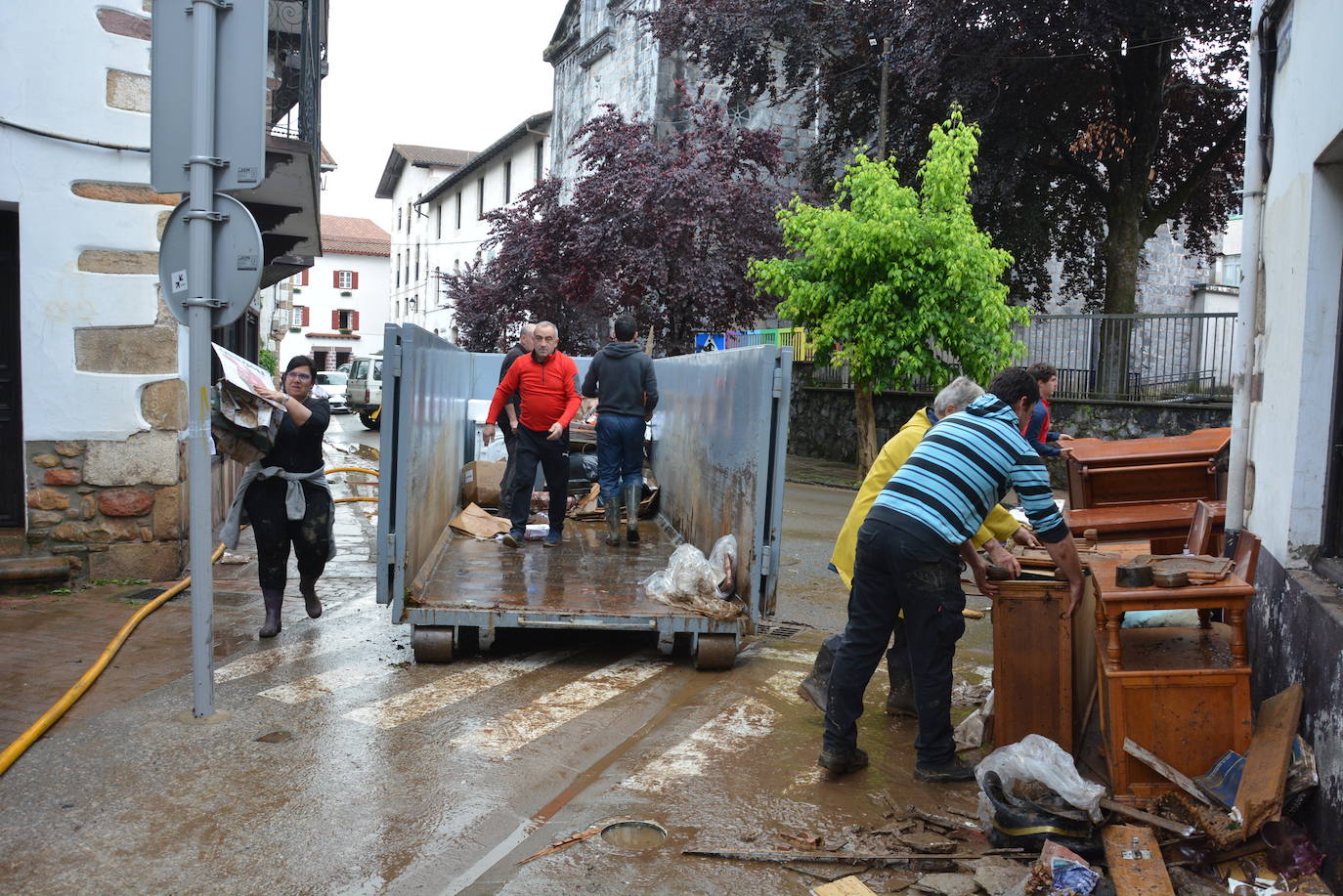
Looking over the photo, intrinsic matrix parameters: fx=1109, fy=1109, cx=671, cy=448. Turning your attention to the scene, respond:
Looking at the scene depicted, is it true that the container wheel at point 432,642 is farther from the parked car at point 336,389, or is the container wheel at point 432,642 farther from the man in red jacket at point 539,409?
the parked car at point 336,389

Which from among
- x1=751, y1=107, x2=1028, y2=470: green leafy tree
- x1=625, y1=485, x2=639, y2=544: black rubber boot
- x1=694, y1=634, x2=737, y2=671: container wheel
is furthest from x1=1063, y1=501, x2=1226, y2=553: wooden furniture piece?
x1=751, y1=107, x2=1028, y2=470: green leafy tree

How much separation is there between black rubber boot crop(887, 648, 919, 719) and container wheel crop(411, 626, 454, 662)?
2409mm

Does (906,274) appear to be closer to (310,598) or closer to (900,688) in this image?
(310,598)

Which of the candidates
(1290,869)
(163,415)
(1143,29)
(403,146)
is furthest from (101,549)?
(403,146)

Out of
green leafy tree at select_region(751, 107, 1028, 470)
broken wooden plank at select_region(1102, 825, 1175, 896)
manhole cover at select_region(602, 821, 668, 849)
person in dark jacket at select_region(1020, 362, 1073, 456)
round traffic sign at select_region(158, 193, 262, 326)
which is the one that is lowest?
manhole cover at select_region(602, 821, 668, 849)

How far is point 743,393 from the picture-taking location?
6664 mm

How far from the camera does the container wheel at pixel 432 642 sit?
6148 millimetres

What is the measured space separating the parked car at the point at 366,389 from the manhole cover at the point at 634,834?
25338 mm

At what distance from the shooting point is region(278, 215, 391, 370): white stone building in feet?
205

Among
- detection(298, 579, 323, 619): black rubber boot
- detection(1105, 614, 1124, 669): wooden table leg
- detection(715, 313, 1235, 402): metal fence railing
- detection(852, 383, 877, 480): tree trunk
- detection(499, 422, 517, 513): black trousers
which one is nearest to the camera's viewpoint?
detection(1105, 614, 1124, 669): wooden table leg

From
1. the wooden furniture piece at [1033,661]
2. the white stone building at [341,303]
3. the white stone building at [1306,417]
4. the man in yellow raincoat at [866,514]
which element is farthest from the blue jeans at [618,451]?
the white stone building at [341,303]

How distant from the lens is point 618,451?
854 cm

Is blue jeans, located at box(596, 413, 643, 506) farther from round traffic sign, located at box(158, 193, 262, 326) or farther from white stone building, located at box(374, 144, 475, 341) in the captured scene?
white stone building, located at box(374, 144, 475, 341)

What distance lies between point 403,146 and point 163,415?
1880 inches
